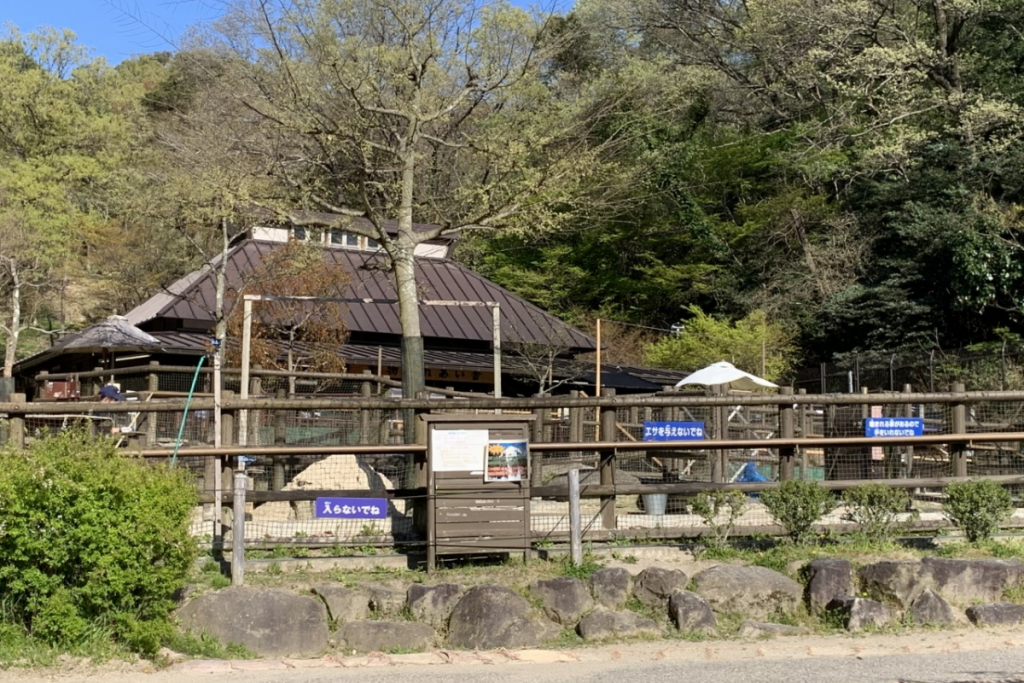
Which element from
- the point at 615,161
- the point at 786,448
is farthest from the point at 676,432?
the point at 615,161

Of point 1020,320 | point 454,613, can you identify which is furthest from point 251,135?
point 1020,320

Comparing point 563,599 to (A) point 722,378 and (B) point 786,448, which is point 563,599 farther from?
(A) point 722,378

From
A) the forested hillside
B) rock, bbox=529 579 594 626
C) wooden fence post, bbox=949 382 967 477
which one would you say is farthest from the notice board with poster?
the forested hillside

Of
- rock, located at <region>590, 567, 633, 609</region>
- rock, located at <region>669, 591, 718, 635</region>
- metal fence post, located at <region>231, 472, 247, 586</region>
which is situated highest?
metal fence post, located at <region>231, 472, 247, 586</region>

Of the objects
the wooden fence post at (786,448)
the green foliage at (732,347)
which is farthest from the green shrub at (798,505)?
the green foliage at (732,347)

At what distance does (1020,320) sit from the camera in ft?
99.0

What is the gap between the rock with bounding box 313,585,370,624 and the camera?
9.26 metres

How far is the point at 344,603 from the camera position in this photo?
9305mm

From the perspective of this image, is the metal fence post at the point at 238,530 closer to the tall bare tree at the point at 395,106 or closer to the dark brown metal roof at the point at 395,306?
the tall bare tree at the point at 395,106

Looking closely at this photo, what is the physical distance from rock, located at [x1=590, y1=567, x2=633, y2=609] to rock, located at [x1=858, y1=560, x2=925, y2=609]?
2.12 meters

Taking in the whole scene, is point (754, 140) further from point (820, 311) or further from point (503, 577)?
point (503, 577)

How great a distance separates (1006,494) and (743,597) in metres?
3.17

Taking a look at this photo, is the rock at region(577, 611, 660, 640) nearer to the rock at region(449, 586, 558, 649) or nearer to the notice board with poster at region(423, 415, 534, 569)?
the rock at region(449, 586, 558, 649)

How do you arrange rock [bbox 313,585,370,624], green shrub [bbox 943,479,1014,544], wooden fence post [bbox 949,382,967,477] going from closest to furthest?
rock [bbox 313,585,370,624] → green shrub [bbox 943,479,1014,544] → wooden fence post [bbox 949,382,967,477]
